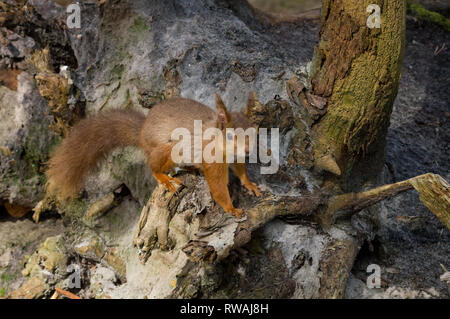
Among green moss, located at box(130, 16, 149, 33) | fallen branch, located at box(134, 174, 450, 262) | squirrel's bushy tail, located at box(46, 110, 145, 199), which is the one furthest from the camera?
green moss, located at box(130, 16, 149, 33)

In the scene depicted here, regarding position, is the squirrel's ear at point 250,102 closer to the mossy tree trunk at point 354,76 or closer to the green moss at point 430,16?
the mossy tree trunk at point 354,76

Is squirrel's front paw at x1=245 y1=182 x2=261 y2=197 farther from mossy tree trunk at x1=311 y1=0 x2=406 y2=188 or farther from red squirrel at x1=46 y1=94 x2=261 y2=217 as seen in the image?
mossy tree trunk at x1=311 y1=0 x2=406 y2=188

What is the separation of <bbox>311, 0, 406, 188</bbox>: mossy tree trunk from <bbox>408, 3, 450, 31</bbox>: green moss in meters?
2.68

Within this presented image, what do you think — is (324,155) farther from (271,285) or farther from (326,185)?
(271,285)

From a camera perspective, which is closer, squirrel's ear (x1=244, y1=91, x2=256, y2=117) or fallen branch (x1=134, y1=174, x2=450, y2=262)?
fallen branch (x1=134, y1=174, x2=450, y2=262)

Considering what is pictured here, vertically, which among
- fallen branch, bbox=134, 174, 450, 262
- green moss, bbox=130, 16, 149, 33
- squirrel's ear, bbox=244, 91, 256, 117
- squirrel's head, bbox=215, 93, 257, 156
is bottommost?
fallen branch, bbox=134, 174, 450, 262

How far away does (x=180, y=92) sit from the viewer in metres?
2.64

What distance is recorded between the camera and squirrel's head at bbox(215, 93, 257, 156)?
1994mm

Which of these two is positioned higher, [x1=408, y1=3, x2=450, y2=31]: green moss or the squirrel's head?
[x1=408, y1=3, x2=450, y2=31]: green moss

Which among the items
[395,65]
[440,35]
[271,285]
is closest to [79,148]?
[271,285]

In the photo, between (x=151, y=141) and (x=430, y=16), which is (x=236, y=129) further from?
(x=430, y=16)

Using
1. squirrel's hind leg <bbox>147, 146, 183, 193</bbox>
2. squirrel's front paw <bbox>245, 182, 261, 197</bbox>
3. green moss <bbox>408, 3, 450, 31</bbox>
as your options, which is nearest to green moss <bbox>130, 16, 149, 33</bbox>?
squirrel's hind leg <bbox>147, 146, 183, 193</bbox>

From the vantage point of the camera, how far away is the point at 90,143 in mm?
2463

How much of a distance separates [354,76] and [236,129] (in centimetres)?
72
